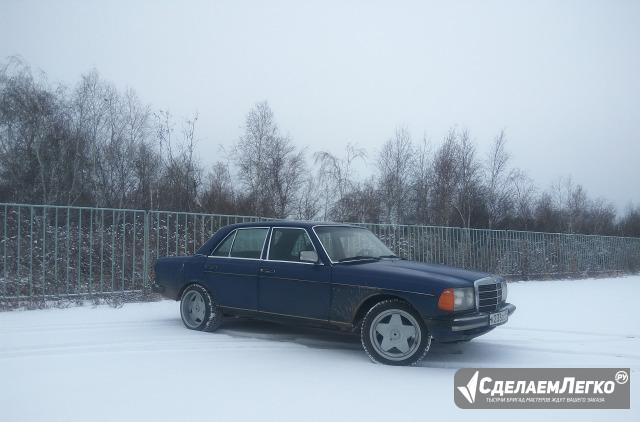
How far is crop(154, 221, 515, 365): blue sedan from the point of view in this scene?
215 inches

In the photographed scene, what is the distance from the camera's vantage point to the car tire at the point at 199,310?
23.4 feet

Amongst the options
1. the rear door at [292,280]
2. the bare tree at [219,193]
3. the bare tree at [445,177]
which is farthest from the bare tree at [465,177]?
the rear door at [292,280]

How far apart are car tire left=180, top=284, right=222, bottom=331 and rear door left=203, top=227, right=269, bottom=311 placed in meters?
0.14

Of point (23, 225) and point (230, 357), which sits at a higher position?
point (23, 225)

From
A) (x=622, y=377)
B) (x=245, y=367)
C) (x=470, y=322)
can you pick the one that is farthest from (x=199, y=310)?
(x=622, y=377)

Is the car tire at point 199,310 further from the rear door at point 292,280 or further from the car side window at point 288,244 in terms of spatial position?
the car side window at point 288,244

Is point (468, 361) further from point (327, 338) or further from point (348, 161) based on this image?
point (348, 161)

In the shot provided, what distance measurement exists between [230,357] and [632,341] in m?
5.30

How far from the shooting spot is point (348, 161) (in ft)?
98.1

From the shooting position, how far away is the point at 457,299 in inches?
213

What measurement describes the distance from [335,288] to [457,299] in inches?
54.5

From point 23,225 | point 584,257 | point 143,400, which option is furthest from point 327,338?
point 584,257

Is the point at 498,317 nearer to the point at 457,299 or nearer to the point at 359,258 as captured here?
the point at 457,299

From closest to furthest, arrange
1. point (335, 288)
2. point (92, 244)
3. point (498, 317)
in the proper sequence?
point (498, 317) < point (335, 288) < point (92, 244)
